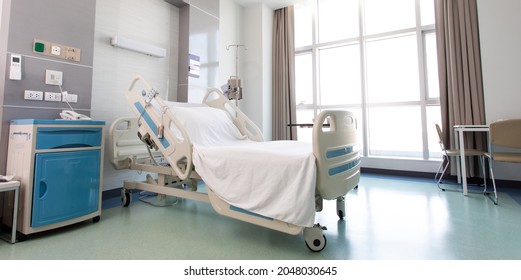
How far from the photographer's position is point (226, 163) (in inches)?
68.1

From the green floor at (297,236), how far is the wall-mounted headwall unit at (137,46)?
72.1 inches

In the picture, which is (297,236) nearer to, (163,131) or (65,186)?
(163,131)

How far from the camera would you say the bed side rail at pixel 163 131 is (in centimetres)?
198

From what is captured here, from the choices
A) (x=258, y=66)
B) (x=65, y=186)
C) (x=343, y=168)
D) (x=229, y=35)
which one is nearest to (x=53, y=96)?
(x=65, y=186)

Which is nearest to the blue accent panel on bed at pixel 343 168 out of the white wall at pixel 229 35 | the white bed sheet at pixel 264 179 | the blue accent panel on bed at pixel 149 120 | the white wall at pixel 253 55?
the white bed sheet at pixel 264 179

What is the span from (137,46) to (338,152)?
8.89ft

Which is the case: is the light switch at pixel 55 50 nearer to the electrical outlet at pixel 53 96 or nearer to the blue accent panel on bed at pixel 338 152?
the electrical outlet at pixel 53 96

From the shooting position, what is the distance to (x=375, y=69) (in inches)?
175

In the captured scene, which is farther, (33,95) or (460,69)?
(460,69)

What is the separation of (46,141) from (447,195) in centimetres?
389

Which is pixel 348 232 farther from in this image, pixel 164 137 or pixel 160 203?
pixel 160 203

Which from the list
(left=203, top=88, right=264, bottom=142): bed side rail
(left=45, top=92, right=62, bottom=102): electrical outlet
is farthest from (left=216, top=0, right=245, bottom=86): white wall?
(left=45, top=92, right=62, bottom=102): electrical outlet

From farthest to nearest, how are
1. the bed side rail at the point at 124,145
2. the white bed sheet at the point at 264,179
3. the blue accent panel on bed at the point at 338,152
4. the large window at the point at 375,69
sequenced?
1. the large window at the point at 375,69
2. the bed side rail at the point at 124,145
3. the blue accent panel on bed at the point at 338,152
4. the white bed sheet at the point at 264,179

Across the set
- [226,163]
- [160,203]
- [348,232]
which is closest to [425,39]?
[348,232]
